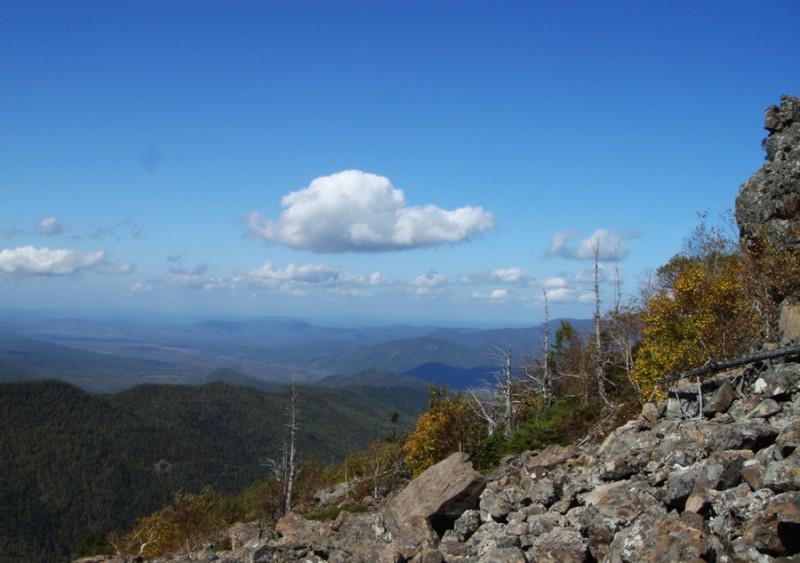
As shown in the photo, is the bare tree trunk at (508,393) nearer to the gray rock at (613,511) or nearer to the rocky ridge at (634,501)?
the rocky ridge at (634,501)

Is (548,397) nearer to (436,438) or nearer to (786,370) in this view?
(436,438)

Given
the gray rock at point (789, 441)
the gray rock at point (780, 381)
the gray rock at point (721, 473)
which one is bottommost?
the gray rock at point (721, 473)

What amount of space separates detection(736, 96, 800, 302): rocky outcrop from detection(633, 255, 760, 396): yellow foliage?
139 centimetres

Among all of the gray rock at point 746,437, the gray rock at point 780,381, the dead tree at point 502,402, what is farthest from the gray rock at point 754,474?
the dead tree at point 502,402

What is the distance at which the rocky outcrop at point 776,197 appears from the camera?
23.7 meters

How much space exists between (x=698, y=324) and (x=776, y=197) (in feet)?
22.0

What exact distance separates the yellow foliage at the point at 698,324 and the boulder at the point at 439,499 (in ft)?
29.6

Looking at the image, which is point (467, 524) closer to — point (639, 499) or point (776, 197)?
point (639, 499)

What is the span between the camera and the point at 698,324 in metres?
23.4

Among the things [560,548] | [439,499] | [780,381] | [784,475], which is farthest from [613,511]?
[439,499]

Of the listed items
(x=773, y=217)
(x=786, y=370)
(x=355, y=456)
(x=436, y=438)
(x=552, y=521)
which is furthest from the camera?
(x=355, y=456)

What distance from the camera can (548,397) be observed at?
42.8m

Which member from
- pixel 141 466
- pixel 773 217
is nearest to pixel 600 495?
pixel 773 217

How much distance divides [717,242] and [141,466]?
191m
